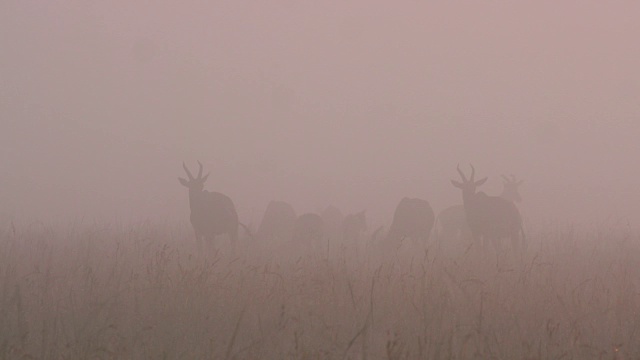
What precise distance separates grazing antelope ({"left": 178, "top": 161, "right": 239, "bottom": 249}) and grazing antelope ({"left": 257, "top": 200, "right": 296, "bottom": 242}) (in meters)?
2.51

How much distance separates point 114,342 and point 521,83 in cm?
11862

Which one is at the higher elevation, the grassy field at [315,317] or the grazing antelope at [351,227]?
the grassy field at [315,317]

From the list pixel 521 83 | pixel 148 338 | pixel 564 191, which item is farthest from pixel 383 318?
pixel 521 83

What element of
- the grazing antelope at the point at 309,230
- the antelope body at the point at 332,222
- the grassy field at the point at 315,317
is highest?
the grassy field at the point at 315,317

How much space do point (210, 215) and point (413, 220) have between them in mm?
4359

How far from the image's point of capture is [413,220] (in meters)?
12.8

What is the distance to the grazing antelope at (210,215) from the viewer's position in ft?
37.7

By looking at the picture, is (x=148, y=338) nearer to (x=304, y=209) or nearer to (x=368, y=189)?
(x=304, y=209)

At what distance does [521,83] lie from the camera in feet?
374

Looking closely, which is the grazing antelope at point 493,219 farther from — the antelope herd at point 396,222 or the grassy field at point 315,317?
the grassy field at point 315,317

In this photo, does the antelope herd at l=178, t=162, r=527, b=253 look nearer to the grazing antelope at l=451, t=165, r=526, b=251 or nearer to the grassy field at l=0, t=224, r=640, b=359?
the grazing antelope at l=451, t=165, r=526, b=251

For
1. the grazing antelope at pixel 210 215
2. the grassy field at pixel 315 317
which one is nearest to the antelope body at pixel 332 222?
the grazing antelope at pixel 210 215

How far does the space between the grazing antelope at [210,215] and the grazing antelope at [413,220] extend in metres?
3.39

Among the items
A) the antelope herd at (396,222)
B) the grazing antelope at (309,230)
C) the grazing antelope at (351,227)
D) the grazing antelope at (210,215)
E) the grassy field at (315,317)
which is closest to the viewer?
the grassy field at (315,317)
